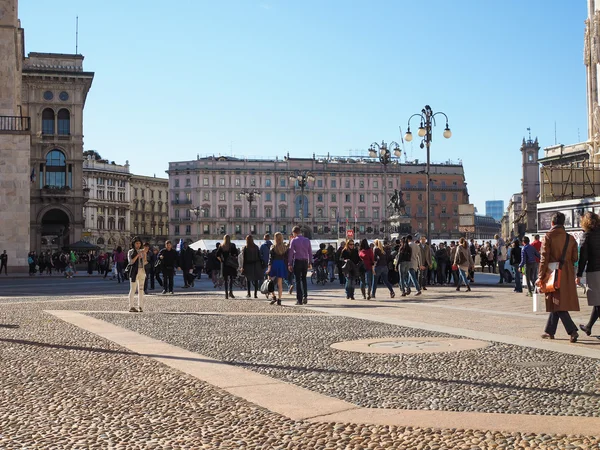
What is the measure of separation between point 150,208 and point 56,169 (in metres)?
72.0

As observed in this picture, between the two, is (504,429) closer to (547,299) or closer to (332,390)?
(332,390)

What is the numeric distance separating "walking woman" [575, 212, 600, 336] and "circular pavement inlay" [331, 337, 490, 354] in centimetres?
162

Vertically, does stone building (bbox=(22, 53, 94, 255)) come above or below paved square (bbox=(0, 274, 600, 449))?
above

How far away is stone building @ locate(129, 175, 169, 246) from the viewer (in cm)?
13525

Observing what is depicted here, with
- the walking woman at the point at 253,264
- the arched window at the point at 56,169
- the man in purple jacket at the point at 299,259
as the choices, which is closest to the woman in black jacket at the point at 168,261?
the walking woman at the point at 253,264

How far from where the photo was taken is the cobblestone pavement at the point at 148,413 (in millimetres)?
5023

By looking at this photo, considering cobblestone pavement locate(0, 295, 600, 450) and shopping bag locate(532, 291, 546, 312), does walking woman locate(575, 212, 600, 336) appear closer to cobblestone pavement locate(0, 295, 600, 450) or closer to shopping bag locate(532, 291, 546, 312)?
Result: cobblestone pavement locate(0, 295, 600, 450)

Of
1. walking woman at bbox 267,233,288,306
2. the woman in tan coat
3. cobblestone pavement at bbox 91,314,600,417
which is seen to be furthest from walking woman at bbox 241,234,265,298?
the woman in tan coat

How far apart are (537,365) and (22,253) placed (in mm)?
33218

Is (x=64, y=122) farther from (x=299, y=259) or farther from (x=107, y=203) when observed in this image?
(x=107, y=203)

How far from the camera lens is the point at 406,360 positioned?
866 centimetres

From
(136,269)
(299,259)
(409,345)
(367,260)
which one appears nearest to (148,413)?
A: (409,345)

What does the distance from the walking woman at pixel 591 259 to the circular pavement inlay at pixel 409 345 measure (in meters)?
1.62

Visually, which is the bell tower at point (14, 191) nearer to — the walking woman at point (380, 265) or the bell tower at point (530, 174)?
the walking woman at point (380, 265)
